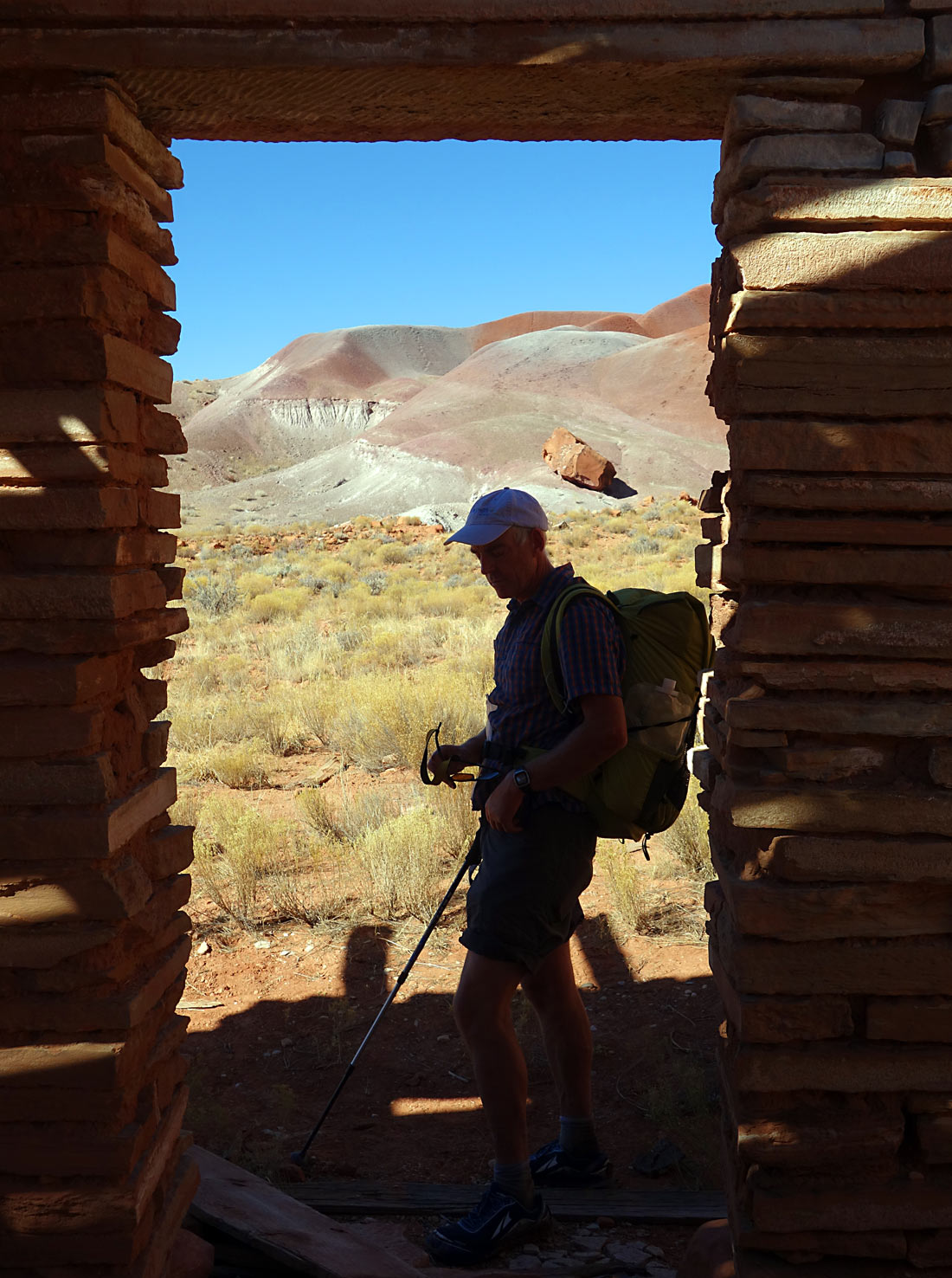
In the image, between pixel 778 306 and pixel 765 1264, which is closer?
pixel 778 306

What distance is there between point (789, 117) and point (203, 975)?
4.58 meters

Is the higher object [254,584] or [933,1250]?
[254,584]

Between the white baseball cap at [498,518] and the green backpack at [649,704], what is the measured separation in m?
0.25

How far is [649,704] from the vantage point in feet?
9.96

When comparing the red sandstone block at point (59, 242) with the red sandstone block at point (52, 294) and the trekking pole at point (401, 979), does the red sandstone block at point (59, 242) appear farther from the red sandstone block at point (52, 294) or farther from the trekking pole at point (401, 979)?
the trekking pole at point (401, 979)

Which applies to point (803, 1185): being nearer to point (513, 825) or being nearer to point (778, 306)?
point (513, 825)

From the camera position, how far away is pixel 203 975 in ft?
17.4

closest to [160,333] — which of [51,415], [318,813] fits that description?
[51,415]

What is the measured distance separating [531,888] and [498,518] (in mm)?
1099

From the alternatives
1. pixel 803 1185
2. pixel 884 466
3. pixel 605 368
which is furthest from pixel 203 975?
pixel 605 368

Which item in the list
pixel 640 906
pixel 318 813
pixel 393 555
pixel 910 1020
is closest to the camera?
pixel 910 1020

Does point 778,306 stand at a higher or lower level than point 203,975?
higher

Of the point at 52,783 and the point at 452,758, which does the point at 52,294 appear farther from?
the point at 452,758

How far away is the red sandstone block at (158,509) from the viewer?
2881 millimetres
